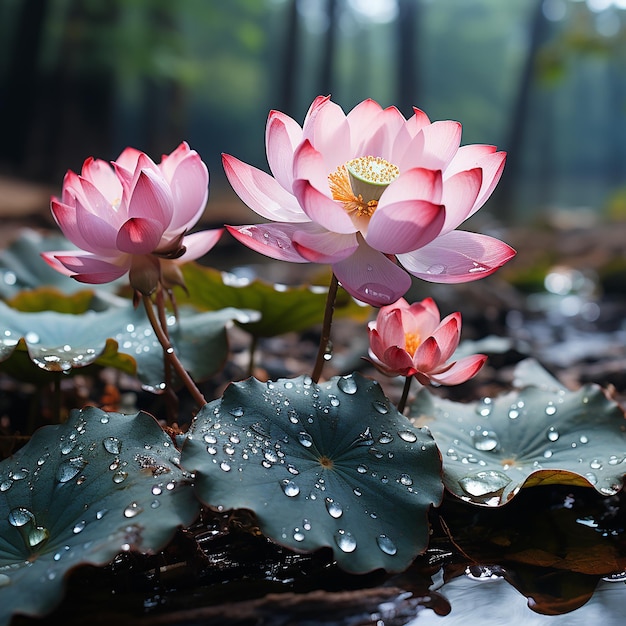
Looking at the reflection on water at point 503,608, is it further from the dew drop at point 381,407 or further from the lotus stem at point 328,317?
the lotus stem at point 328,317

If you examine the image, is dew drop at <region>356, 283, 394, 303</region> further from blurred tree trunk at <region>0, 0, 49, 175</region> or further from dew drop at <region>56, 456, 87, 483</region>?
blurred tree trunk at <region>0, 0, 49, 175</region>

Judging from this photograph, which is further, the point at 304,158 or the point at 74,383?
the point at 74,383

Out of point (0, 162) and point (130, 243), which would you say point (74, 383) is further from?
point (0, 162)

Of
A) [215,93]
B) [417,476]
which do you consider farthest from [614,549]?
[215,93]

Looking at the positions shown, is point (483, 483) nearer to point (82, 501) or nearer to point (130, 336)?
point (82, 501)

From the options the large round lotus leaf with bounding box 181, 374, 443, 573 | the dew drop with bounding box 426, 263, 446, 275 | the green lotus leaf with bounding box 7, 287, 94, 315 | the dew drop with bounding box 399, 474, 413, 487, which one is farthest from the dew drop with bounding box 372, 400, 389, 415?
the green lotus leaf with bounding box 7, 287, 94, 315

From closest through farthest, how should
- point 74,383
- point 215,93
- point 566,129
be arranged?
point 74,383 → point 215,93 → point 566,129
